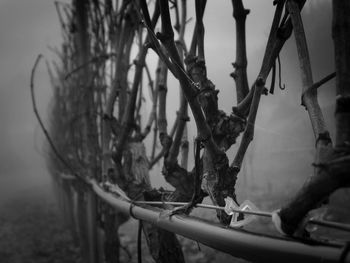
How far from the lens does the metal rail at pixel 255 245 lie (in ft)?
1.54

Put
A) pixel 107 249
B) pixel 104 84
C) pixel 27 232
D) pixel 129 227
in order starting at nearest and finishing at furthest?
pixel 107 249 < pixel 104 84 < pixel 27 232 < pixel 129 227

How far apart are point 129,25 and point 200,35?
44.4 inches

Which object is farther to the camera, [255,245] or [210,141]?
[210,141]

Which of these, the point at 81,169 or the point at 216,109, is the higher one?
the point at 216,109

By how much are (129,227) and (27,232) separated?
5.55 feet

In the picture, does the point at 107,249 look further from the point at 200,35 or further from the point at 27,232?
the point at 27,232

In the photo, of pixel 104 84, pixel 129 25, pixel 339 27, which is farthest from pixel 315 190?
pixel 104 84

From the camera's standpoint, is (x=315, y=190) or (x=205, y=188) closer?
(x=315, y=190)

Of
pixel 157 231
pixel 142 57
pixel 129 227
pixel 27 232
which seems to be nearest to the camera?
pixel 157 231

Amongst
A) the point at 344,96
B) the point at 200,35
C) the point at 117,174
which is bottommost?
the point at 117,174

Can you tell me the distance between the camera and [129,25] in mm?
2057

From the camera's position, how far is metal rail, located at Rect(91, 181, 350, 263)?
469 millimetres

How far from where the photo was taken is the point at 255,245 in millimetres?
556

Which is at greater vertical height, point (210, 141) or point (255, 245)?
point (210, 141)
